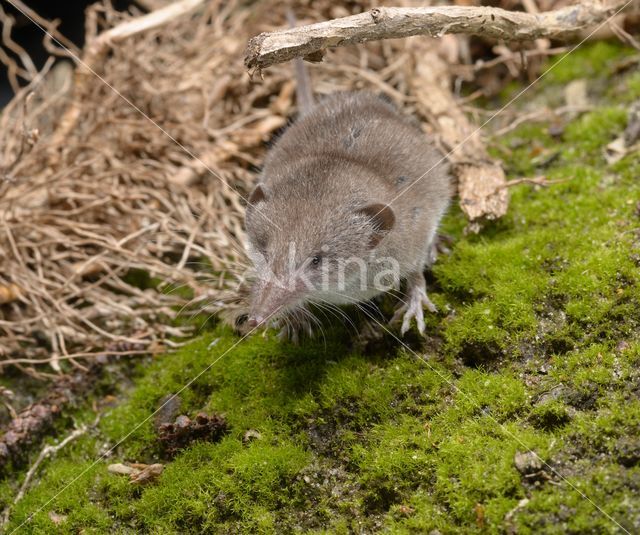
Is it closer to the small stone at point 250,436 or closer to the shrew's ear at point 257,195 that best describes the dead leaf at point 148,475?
the small stone at point 250,436

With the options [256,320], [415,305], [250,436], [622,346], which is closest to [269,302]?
[256,320]

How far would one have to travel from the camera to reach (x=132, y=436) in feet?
12.7

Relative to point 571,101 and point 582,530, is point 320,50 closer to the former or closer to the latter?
point 582,530

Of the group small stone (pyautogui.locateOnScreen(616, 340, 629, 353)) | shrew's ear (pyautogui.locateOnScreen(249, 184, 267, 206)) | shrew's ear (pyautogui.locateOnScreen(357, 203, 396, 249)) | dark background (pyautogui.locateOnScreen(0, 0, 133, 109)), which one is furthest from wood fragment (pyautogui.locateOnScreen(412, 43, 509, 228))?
dark background (pyautogui.locateOnScreen(0, 0, 133, 109))

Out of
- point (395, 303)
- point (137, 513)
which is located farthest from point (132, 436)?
point (395, 303)

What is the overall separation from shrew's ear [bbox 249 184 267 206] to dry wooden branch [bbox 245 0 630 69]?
0.72m

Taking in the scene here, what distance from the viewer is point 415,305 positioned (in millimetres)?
3926

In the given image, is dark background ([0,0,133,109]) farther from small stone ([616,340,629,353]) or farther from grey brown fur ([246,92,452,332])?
small stone ([616,340,629,353])

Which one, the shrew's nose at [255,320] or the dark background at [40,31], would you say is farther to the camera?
the dark background at [40,31]

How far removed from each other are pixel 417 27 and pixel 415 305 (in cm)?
164

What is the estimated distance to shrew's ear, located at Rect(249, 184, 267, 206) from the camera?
3.74 meters

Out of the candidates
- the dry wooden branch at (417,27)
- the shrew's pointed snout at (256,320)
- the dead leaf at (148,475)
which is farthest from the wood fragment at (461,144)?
the dead leaf at (148,475)

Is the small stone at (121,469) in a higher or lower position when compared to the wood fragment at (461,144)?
lower

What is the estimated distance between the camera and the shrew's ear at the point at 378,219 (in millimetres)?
3494
